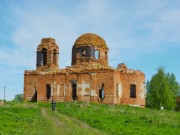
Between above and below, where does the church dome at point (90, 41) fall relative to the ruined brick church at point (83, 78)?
above

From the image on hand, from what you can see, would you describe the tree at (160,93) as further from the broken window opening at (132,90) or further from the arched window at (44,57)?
the arched window at (44,57)

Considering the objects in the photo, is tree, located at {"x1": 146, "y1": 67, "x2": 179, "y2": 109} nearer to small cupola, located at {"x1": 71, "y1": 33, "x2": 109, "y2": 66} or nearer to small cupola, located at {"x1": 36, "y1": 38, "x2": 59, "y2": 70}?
small cupola, located at {"x1": 71, "y1": 33, "x2": 109, "y2": 66}

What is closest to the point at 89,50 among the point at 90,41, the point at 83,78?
the point at 90,41

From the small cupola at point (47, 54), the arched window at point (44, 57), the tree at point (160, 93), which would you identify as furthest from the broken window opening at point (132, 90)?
the tree at point (160, 93)

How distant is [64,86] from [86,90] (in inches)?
112

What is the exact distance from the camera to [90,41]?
4581 centimetres

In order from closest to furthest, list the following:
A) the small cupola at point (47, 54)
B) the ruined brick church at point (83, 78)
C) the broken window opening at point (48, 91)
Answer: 1. the ruined brick church at point (83, 78)
2. the broken window opening at point (48, 91)
3. the small cupola at point (47, 54)

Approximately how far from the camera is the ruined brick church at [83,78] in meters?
41.9

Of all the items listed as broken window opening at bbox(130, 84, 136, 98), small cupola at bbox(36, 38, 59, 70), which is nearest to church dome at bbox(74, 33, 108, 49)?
small cupola at bbox(36, 38, 59, 70)

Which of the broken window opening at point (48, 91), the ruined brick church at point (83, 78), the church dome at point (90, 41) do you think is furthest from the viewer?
the church dome at point (90, 41)

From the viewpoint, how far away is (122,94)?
44.3 m

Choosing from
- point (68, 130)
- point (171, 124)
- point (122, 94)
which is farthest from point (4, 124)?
point (122, 94)

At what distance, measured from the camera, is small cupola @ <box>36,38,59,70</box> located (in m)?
46.6

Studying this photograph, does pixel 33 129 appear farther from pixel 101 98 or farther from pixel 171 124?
pixel 101 98
